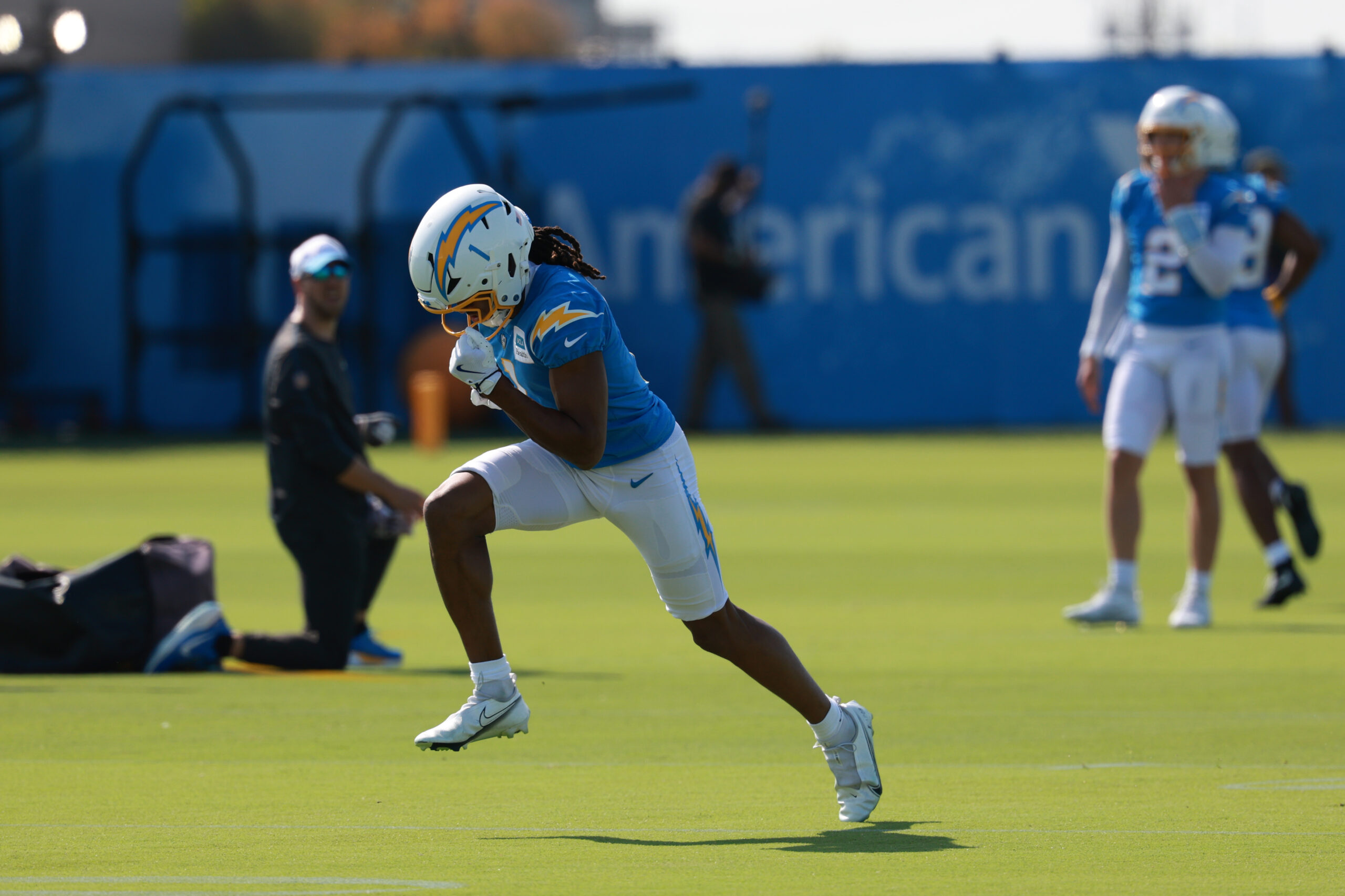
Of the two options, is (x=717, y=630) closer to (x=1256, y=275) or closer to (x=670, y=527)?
(x=670, y=527)

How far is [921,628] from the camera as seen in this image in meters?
10.4

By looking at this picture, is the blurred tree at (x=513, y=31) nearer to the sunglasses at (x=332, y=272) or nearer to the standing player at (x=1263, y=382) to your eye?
the standing player at (x=1263, y=382)

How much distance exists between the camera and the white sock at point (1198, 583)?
10.3m

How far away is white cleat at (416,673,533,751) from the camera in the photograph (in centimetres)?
601

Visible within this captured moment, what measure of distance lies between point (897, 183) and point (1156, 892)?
23.6 meters

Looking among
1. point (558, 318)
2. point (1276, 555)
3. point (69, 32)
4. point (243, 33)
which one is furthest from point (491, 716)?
point (243, 33)

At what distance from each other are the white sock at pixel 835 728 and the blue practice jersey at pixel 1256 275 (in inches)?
A: 227

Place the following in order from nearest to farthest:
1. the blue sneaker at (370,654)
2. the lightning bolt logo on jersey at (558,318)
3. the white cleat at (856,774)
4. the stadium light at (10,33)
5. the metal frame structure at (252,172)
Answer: the lightning bolt logo on jersey at (558,318) < the white cleat at (856,774) < the blue sneaker at (370,654) < the stadium light at (10,33) < the metal frame structure at (252,172)

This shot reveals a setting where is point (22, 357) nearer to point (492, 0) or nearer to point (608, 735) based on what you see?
point (608, 735)

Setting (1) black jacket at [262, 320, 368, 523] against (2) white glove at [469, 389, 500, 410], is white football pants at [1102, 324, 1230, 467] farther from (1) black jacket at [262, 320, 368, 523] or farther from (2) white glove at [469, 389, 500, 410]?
(2) white glove at [469, 389, 500, 410]

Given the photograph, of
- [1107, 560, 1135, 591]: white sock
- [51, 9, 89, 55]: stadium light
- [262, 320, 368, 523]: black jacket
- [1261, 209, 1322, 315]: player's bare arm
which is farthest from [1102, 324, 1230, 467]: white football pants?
[51, 9, 89, 55]: stadium light

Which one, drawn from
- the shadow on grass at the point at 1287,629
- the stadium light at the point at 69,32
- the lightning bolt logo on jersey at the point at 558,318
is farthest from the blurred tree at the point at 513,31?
the lightning bolt logo on jersey at the point at 558,318

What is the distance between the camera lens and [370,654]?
9.38 meters

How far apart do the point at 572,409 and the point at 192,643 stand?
3.56 metres
